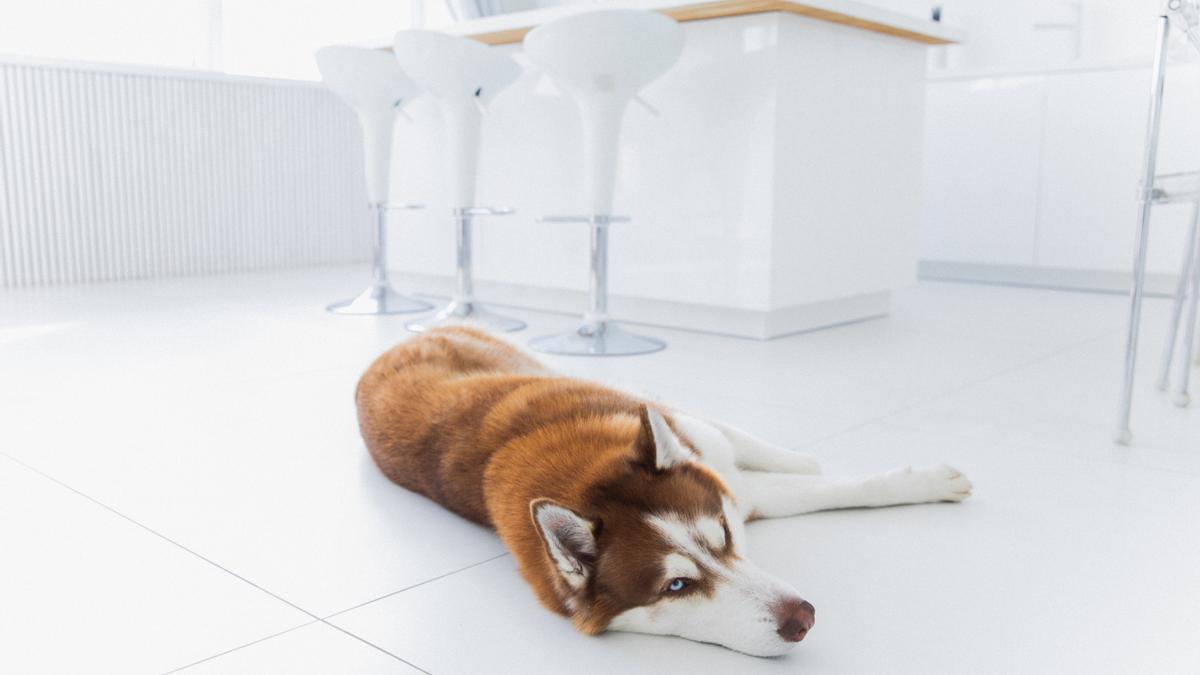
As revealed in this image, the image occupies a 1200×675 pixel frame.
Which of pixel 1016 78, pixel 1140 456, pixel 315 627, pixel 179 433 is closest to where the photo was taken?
pixel 315 627

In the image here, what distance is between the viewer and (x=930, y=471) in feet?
4.92

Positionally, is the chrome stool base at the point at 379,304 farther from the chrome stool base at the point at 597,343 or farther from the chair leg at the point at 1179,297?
the chair leg at the point at 1179,297

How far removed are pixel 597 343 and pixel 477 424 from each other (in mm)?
1641

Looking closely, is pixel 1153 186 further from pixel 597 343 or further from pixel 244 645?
pixel 244 645

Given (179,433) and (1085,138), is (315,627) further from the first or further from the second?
(1085,138)

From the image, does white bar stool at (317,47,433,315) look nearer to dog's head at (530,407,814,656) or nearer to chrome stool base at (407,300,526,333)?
chrome stool base at (407,300,526,333)

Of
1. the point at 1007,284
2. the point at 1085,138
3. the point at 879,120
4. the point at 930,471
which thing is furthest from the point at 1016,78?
the point at 930,471

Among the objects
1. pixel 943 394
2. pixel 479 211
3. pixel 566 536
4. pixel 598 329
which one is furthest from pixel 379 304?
pixel 566 536

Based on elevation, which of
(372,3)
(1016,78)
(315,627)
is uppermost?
(372,3)

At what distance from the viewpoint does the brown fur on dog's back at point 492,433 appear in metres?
1.13

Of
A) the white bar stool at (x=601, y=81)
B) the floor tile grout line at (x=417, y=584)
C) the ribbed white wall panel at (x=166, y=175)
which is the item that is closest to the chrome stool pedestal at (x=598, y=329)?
the white bar stool at (x=601, y=81)

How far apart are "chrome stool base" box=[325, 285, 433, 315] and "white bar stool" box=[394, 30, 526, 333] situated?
9.7 inches

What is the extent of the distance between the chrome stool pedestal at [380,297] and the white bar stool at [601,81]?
0.89 m

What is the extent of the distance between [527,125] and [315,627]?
2775mm
